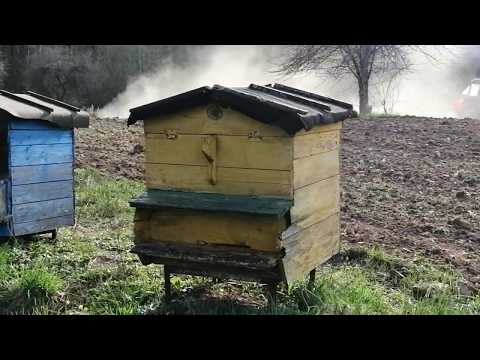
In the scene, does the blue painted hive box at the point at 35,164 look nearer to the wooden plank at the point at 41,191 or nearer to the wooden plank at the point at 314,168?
the wooden plank at the point at 41,191

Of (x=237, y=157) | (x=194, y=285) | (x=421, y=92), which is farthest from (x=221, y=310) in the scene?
(x=421, y=92)

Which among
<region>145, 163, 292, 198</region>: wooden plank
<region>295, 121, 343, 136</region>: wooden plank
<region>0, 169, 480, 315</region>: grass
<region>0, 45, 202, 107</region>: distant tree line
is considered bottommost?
<region>0, 169, 480, 315</region>: grass

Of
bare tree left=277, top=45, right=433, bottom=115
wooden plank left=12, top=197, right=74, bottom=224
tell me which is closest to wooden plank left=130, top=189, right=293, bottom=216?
wooden plank left=12, top=197, right=74, bottom=224

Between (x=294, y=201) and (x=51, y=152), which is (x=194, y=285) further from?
(x=51, y=152)

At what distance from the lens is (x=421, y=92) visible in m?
26.8

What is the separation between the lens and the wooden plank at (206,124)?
11.4 ft

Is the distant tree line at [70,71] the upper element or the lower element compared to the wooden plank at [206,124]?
upper

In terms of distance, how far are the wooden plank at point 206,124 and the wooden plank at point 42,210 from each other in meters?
2.15

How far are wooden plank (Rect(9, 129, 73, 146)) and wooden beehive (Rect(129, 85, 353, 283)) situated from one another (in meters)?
1.84

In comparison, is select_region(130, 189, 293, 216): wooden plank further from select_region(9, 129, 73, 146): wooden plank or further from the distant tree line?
the distant tree line

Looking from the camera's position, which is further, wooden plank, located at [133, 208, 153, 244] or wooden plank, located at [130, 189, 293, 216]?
wooden plank, located at [133, 208, 153, 244]

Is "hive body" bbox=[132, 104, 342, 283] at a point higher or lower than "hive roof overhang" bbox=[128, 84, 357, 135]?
lower

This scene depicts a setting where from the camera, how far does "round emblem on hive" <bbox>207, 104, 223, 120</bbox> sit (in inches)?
140

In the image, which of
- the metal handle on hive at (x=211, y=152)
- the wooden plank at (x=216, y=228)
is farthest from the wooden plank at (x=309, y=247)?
the metal handle on hive at (x=211, y=152)
